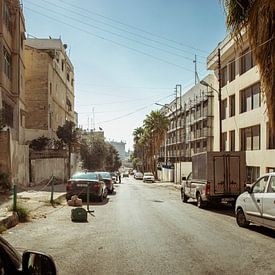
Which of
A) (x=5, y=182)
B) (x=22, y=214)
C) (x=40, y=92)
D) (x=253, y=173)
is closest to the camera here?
(x=22, y=214)

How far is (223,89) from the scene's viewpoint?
133 ft

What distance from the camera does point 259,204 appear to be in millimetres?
12516

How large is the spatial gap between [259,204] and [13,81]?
25.1 metres

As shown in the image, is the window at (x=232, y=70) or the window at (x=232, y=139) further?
the window at (x=232, y=139)

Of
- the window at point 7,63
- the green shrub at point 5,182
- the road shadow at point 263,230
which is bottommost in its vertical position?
the road shadow at point 263,230

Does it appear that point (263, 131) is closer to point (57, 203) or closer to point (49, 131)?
point (57, 203)

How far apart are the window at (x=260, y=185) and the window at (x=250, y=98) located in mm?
19325

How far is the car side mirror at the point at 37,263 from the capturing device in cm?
272

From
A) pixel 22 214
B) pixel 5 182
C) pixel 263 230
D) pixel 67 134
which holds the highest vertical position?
pixel 67 134

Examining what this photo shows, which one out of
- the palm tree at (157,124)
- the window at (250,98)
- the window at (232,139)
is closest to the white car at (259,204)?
the window at (250,98)

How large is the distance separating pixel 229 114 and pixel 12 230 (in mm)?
29330

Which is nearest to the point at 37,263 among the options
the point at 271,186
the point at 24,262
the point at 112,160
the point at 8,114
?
the point at 24,262

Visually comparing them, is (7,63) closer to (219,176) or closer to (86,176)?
(86,176)

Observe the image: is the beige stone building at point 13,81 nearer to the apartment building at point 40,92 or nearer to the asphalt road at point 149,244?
the apartment building at point 40,92
